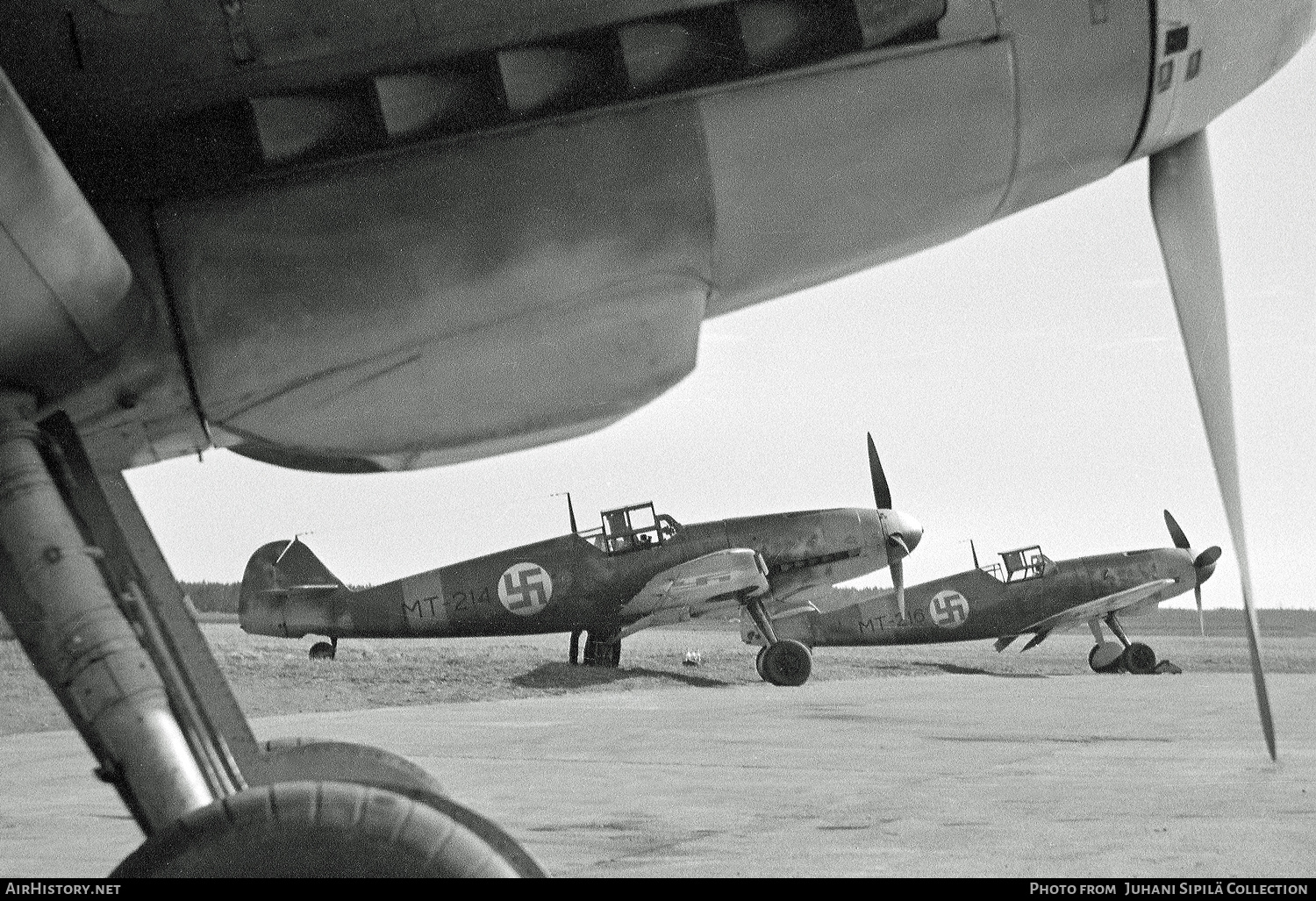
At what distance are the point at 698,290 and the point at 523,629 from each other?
769 inches

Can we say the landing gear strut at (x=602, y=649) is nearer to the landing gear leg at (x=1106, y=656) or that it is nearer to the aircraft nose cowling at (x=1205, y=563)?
the landing gear leg at (x=1106, y=656)

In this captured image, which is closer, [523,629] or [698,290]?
[698,290]

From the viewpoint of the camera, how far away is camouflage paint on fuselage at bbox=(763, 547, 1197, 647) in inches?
1103

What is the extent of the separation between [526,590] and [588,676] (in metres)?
2.11

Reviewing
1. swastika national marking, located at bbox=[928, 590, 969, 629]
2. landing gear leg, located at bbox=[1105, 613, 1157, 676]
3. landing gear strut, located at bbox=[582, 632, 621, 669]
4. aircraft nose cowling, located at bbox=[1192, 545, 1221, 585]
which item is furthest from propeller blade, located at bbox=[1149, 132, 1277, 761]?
aircraft nose cowling, located at bbox=[1192, 545, 1221, 585]

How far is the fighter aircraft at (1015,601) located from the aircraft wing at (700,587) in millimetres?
6479

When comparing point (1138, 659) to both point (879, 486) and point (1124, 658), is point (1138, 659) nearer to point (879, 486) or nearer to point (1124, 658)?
point (1124, 658)

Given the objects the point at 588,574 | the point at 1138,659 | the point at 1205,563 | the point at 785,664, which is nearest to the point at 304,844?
the point at 785,664

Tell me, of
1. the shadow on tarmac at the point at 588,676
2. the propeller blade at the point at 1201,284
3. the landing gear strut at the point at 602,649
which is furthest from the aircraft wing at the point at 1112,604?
the propeller blade at the point at 1201,284

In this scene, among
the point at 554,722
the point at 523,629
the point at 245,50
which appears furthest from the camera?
the point at 523,629

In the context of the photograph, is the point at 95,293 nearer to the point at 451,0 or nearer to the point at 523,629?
the point at 451,0
